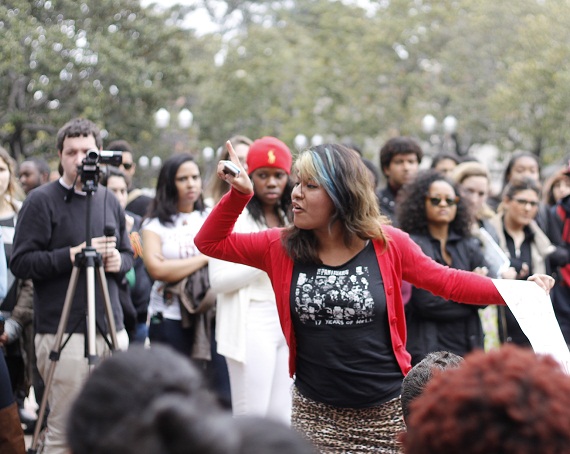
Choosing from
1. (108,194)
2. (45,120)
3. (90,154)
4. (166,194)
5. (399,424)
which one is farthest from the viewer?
(45,120)

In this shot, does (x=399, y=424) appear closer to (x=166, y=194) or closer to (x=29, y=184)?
(x=166, y=194)

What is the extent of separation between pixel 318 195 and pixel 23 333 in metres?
3.13

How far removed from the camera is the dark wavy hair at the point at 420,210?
19.1ft

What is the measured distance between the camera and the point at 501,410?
153 centimetres

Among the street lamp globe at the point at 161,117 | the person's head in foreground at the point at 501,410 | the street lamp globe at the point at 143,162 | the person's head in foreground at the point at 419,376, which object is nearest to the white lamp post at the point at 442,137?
the street lamp globe at the point at 143,162

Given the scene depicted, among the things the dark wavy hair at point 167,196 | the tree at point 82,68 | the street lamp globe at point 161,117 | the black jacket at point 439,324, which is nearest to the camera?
the black jacket at point 439,324

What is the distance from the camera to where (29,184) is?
9.52m

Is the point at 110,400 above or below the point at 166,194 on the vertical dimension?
below

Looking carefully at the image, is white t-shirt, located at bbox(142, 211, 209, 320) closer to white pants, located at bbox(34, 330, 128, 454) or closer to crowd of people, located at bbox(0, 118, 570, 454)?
crowd of people, located at bbox(0, 118, 570, 454)

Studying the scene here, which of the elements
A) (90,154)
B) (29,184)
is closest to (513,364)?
(90,154)

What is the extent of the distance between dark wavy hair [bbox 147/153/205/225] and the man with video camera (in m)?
1.13

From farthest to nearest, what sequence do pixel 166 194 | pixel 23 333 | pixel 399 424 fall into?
1. pixel 166 194
2. pixel 23 333
3. pixel 399 424

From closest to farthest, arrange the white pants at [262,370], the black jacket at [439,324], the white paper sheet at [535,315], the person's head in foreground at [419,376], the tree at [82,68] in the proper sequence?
1. the person's head in foreground at [419,376]
2. the white paper sheet at [535,315]
3. the white pants at [262,370]
4. the black jacket at [439,324]
5. the tree at [82,68]

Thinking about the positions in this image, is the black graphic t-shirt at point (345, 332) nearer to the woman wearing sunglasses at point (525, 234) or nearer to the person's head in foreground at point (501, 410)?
the person's head in foreground at point (501, 410)
